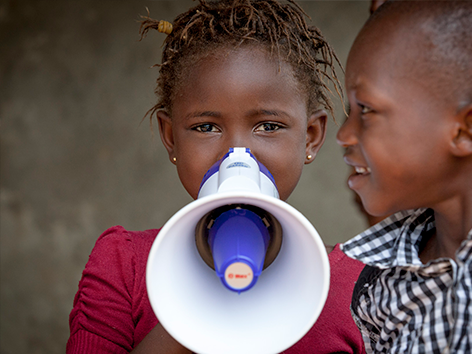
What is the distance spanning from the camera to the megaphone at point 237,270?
887 millimetres

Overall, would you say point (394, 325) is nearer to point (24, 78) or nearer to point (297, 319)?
point (297, 319)

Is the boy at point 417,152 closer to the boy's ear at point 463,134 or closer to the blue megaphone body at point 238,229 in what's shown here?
the boy's ear at point 463,134

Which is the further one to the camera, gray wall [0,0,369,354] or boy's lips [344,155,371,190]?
gray wall [0,0,369,354]

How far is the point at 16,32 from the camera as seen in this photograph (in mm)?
2383

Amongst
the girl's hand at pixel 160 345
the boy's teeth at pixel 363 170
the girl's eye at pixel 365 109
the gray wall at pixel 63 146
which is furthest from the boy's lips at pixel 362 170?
the gray wall at pixel 63 146

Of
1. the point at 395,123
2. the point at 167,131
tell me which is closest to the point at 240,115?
the point at 167,131

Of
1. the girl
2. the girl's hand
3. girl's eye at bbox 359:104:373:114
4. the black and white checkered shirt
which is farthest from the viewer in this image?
the girl

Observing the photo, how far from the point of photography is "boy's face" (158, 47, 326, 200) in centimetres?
129

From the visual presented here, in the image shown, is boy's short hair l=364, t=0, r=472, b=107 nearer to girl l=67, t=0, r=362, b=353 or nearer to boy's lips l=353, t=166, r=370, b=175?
boy's lips l=353, t=166, r=370, b=175

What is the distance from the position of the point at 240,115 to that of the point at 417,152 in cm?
50

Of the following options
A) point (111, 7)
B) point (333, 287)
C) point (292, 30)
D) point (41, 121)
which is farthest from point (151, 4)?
point (333, 287)

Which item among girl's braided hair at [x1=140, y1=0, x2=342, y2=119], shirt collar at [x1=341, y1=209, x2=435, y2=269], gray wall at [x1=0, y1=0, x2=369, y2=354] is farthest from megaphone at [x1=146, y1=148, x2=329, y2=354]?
gray wall at [x1=0, y1=0, x2=369, y2=354]

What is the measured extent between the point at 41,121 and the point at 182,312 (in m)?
1.77

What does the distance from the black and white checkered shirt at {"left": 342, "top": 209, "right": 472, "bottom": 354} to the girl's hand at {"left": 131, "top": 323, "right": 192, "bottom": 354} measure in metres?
0.41
